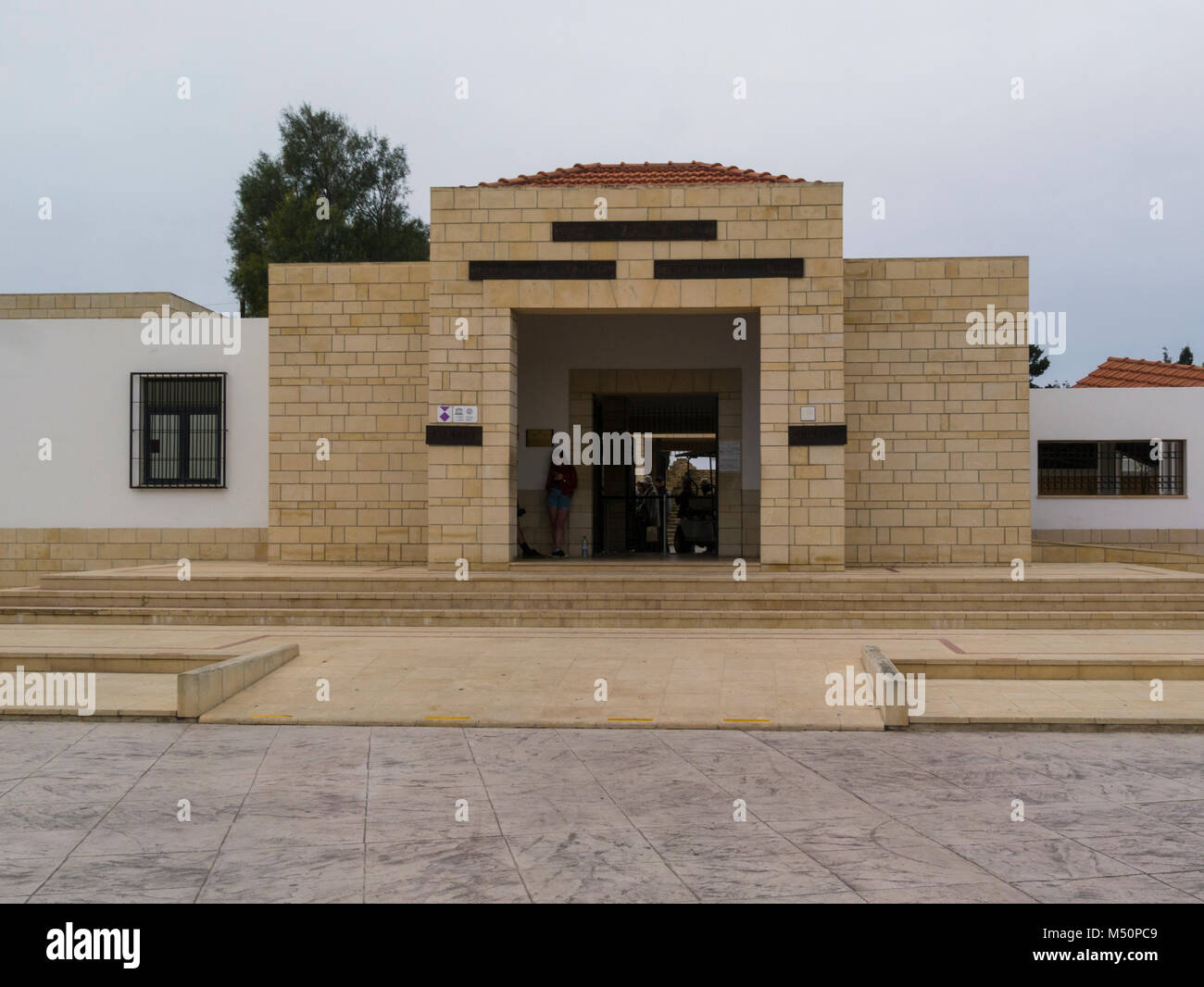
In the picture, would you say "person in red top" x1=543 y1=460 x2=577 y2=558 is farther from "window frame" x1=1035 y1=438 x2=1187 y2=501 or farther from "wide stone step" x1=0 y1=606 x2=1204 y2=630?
"window frame" x1=1035 y1=438 x2=1187 y2=501

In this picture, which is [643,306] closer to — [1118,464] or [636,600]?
[636,600]

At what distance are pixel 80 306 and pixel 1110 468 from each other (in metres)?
16.7

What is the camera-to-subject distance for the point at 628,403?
17.1m

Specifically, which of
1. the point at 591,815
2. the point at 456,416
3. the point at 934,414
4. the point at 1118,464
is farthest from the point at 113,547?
the point at 1118,464

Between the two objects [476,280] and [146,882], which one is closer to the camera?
[146,882]

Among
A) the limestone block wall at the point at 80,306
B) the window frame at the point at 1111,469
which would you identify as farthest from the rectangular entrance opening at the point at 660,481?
the limestone block wall at the point at 80,306

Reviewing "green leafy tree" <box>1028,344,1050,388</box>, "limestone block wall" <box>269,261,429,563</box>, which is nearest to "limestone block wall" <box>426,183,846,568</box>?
"limestone block wall" <box>269,261,429,563</box>

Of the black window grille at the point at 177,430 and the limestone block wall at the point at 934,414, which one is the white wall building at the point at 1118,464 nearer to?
the limestone block wall at the point at 934,414

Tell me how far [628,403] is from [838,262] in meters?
4.37

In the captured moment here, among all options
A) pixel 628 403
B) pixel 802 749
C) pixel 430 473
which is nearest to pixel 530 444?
pixel 628 403

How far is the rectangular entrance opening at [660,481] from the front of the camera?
1703 cm

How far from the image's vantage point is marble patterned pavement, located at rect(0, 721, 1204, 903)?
4457 millimetres

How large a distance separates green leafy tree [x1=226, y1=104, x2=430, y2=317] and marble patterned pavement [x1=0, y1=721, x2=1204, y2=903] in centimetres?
3190
